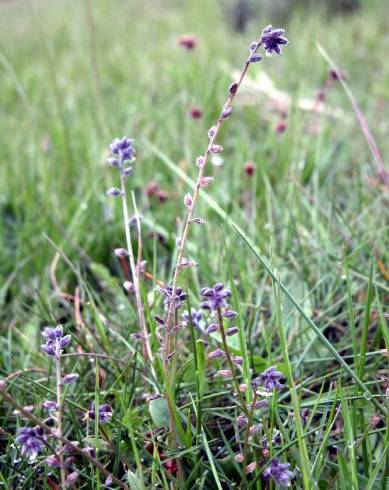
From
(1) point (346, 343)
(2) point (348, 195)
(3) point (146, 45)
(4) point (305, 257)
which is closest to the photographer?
(1) point (346, 343)

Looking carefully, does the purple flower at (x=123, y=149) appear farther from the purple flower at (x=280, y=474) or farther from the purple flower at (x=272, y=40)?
the purple flower at (x=280, y=474)

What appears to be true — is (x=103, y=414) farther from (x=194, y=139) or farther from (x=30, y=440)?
(x=194, y=139)

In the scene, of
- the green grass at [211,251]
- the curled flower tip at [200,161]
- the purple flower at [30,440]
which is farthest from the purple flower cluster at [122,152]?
the purple flower at [30,440]

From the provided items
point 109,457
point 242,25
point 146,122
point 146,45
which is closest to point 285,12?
point 242,25

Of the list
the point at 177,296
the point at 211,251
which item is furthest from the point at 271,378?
the point at 211,251

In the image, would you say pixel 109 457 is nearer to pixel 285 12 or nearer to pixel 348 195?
pixel 348 195

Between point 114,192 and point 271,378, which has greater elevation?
point 114,192
